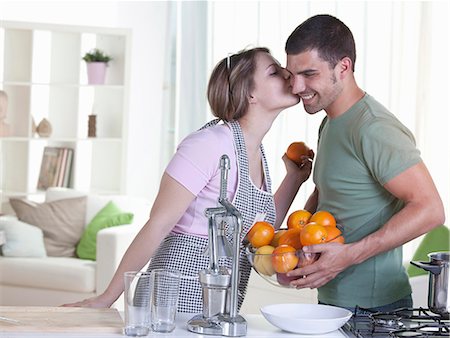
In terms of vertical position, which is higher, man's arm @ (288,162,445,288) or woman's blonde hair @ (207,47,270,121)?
woman's blonde hair @ (207,47,270,121)

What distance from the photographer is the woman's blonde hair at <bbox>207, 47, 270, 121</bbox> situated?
2580mm

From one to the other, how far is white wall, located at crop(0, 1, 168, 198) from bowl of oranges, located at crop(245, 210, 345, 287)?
4664 mm

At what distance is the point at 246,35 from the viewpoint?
603cm

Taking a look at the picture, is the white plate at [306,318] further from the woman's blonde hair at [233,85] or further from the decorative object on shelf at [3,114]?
the decorative object on shelf at [3,114]

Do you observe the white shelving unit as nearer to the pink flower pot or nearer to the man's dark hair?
the pink flower pot

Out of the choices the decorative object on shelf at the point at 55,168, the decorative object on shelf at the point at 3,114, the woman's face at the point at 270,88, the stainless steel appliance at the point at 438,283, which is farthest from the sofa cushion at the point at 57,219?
the stainless steel appliance at the point at 438,283

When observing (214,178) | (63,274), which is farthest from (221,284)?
(63,274)

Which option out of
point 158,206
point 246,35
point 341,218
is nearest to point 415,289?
point 341,218

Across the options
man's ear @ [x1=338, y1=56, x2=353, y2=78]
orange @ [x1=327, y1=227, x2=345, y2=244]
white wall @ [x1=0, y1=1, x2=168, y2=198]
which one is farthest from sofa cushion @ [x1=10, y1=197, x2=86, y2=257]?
orange @ [x1=327, y1=227, x2=345, y2=244]

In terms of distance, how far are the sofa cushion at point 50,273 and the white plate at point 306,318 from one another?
3.34 metres

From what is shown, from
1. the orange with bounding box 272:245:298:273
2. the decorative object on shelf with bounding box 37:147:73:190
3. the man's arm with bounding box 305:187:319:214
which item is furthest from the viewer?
the decorative object on shelf with bounding box 37:147:73:190

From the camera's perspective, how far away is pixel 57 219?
19.1 feet

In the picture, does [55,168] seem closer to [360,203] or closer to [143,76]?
[143,76]

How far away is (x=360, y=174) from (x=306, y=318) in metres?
0.50
